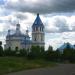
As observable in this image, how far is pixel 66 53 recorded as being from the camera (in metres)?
126

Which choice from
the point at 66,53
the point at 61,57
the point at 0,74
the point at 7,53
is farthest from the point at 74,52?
the point at 0,74

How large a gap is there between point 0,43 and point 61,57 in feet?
88.6

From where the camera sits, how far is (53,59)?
4441 inches

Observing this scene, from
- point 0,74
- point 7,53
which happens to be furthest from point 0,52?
point 0,74

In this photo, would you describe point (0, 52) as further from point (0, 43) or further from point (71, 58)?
point (71, 58)

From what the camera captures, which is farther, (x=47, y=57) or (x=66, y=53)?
(x=66, y=53)

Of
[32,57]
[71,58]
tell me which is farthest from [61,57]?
[32,57]

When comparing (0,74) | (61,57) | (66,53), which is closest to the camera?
(0,74)

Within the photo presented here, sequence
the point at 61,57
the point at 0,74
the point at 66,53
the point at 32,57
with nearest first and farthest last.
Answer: the point at 0,74, the point at 32,57, the point at 61,57, the point at 66,53

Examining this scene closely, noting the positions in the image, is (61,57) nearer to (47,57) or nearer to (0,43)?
(47,57)

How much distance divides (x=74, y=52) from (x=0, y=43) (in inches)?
1095

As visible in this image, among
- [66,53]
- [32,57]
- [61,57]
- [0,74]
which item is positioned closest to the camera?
[0,74]

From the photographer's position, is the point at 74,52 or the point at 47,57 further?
the point at 74,52

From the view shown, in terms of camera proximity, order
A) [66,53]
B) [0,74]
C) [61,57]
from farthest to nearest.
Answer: [66,53], [61,57], [0,74]
